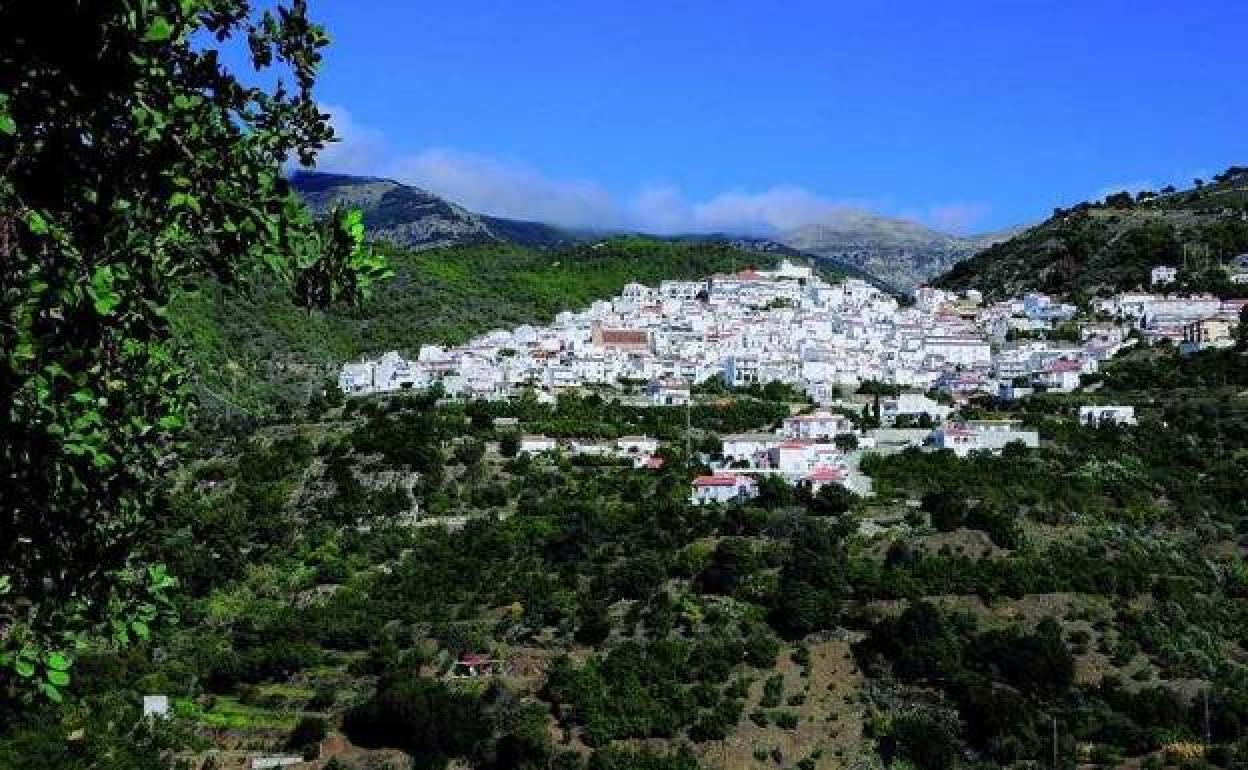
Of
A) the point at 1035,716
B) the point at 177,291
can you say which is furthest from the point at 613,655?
the point at 177,291

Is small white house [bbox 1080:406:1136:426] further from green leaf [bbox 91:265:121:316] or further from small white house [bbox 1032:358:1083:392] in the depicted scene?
green leaf [bbox 91:265:121:316]

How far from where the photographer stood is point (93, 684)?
1032 inches

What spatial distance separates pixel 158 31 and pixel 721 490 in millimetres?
33451

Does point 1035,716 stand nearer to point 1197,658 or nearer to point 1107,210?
point 1197,658

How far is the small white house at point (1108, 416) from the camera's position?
43.2 meters

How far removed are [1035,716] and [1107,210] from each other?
217 ft

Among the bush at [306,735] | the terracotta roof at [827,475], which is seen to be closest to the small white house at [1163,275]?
the terracotta roof at [827,475]

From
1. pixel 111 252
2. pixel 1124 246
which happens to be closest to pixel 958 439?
pixel 1124 246

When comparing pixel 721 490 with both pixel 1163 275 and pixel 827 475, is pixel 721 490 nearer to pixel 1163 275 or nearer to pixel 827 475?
pixel 827 475

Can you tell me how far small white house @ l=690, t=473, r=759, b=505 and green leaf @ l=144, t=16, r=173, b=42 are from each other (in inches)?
→ 1303

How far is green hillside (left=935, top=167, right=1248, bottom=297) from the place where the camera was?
7112 centimetres

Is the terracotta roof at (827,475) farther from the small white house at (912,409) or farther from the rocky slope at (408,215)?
the rocky slope at (408,215)

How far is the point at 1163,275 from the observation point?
226 feet

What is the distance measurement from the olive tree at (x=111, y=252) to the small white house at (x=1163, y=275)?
69.8 metres
